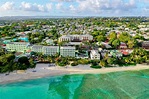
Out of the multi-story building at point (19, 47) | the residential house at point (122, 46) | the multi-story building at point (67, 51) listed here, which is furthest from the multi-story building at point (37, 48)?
the residential house at point (122, 46)

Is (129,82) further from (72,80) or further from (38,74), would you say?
(38,74)

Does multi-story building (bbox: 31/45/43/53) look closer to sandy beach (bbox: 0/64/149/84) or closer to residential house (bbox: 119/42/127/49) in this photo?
sandy beach (bbox: 0/64/149/84)

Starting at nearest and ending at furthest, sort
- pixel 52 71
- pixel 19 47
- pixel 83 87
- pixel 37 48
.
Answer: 1. pixel 83 87
2. pixel 52 71
3. pixel 37 48
4. pixel 19 47

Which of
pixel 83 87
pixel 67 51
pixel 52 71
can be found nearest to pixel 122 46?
pixel 67 51

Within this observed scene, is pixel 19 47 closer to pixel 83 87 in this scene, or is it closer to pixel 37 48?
pixel 37 48

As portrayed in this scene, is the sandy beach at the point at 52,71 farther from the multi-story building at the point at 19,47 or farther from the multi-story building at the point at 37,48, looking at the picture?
the multi-story building at the point at 19,47

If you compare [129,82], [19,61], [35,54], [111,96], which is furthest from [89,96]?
[35,54]
